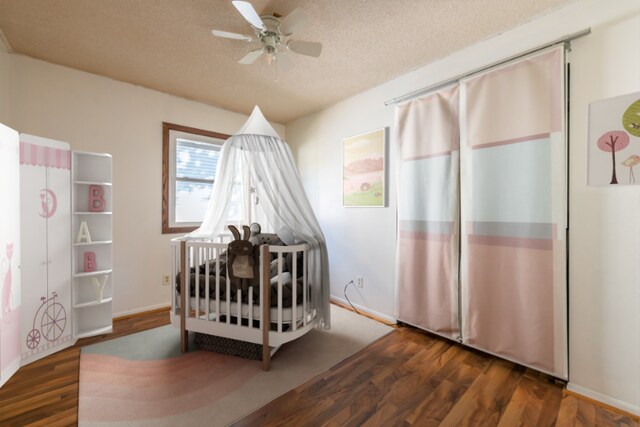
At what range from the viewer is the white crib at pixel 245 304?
6.54 feet

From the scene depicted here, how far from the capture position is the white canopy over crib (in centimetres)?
228

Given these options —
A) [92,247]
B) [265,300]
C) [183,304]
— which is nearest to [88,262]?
[92,247]

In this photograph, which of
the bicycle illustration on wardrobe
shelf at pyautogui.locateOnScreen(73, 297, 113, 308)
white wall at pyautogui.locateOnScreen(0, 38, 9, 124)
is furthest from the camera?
shelf at pyautogui.locateOnScreen(73, 297, 113, 308)

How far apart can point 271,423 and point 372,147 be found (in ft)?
8.46

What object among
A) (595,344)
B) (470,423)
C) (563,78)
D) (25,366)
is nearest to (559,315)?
(595,344)

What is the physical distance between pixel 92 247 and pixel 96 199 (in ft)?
1.49

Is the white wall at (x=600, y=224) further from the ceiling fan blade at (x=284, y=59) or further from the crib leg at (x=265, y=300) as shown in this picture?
the crib leg at (x=265, y=300)

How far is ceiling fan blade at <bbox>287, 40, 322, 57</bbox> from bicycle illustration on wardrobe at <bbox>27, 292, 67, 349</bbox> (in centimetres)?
274

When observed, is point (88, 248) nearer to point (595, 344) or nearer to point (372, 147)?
point (372, 147)

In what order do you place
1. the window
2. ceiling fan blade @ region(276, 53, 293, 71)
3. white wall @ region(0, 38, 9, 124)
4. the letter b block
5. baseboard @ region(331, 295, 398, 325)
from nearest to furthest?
ceiling fan blade @ region(276, 53, 293, 71) → white wall @ region(0, 38, 9, 124) → the letter b block → baseboard @ region(331, 295, 398, 325) → the window

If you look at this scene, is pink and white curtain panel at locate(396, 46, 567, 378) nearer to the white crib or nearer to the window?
the white crib

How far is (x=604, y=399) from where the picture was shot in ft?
5.29

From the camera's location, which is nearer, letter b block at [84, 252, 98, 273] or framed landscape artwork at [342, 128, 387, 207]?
letter b block at [84, 252, 98, 273]

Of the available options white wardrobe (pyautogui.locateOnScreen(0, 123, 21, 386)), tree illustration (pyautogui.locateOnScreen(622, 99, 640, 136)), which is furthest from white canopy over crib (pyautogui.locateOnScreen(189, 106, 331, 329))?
tree illustration (pyautogui.locateOnScreen(622, 99, 640, 136))
